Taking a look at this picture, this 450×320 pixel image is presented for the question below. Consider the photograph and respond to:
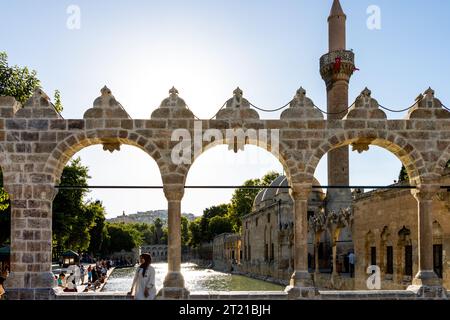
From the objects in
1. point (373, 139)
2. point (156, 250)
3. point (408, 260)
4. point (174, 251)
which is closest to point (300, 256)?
point (174, 251)

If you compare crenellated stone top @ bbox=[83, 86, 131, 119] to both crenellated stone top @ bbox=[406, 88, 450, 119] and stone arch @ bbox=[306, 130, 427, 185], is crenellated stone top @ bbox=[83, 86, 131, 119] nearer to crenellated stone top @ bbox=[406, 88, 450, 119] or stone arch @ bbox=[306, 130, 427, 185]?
stone arch @ bbox=[306, 130, 427, 185]

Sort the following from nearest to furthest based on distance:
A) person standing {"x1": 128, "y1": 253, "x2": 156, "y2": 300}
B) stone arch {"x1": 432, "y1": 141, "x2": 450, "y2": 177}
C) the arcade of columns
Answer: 1. person standing {"x1": 128, "y1": 253, "x2": 156, "y2": 300}
2. the arcade of columns
3. stone arch {"x1": 432, "y1": 141, "x2": 450, "y2": 177}

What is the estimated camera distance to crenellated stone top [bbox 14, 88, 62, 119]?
9.64 metres

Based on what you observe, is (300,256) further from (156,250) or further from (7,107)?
(156,250)

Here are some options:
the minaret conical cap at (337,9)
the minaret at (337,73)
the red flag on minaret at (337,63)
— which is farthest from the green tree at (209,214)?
the minaret conical cap at (337,9)

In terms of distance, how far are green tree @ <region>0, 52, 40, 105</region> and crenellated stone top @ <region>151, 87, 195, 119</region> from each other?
26.7 ft

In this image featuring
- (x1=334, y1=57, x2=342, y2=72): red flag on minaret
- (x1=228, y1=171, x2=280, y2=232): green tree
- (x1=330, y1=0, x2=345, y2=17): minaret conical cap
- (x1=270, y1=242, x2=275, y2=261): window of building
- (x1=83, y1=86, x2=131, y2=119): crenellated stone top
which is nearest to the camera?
(x1=83, y1=86, x2=131, y2=119): crenellated stone top

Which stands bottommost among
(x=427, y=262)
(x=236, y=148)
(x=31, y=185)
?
(x=427, y=262)

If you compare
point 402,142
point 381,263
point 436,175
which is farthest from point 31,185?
point 381,263

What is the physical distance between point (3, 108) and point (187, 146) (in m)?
3.49

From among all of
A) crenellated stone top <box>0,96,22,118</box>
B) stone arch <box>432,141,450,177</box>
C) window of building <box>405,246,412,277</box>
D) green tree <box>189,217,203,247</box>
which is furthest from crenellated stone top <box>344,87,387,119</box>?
green tree <box>189,217,203,247</box>

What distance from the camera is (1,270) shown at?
62.4 ft

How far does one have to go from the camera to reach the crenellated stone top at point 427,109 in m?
9.88
